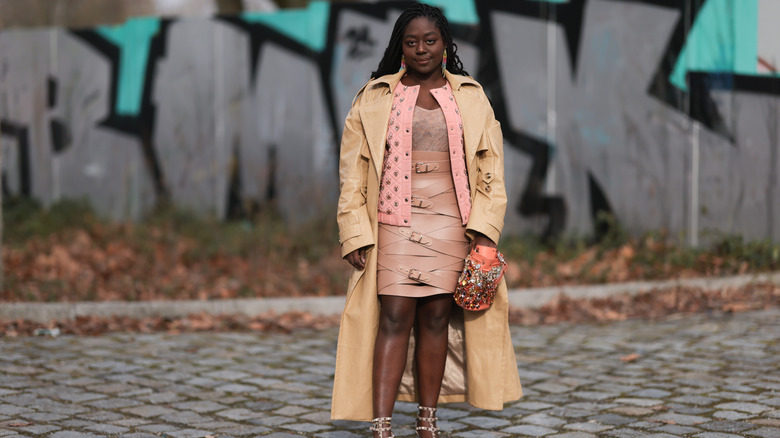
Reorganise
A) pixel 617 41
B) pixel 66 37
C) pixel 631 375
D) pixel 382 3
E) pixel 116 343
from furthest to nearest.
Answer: pixel 66 37 → pixel 382 3 → pixel 617 41 → pixel 116 343 → pixel 631 375

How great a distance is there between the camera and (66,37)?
11.9m

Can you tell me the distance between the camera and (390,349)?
3.91 meters

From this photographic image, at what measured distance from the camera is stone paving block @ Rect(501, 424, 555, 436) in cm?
438

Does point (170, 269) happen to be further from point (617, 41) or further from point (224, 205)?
point (617, 41)

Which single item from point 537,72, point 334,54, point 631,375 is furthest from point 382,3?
point 631,375

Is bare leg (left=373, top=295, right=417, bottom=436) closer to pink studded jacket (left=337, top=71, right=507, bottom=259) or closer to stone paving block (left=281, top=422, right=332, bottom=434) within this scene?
pink studded jacket (left=337, top=71, right=507, bottom=259)

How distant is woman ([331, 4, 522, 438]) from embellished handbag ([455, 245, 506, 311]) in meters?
0.05

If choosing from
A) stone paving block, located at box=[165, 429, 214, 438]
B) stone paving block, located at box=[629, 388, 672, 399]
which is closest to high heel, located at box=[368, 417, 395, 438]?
stone paving block, located at box=[165, 429, 214, 438]

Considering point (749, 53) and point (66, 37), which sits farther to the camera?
point (66, 37)

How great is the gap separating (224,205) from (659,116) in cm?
502

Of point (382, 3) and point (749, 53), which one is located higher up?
point (382, 3)

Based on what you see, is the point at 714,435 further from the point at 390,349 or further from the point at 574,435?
the point at 390,349

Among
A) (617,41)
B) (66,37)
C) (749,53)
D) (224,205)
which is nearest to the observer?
(749,53)

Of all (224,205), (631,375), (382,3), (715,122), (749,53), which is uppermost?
(382,3)
